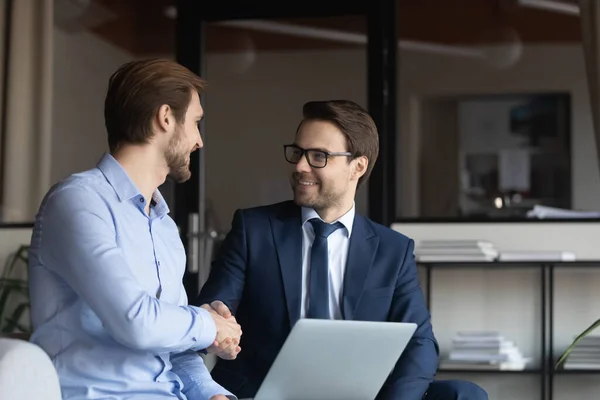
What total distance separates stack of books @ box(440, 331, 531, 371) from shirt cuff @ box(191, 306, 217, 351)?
2.77 meters

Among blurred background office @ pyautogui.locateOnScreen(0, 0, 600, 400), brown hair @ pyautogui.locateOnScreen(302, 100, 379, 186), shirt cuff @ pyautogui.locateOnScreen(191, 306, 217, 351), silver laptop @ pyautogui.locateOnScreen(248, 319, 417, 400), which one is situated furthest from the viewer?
blurred background office @ pyautogui.locateOnScreen(0, 0, 600, 400)

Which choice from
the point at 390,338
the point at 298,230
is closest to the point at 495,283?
the point at 298,230

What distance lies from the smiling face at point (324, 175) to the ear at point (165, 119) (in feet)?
2.68

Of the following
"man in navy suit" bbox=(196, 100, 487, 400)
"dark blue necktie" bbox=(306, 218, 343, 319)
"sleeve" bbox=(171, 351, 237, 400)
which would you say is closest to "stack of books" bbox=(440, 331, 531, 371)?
"man in navy suit" bbox=(196, 100, 487, 400)

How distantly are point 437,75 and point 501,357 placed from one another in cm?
150

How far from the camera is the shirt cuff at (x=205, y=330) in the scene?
1826 millimetres

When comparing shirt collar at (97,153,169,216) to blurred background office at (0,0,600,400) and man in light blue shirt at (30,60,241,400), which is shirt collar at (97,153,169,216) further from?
blurred background office at (0,0,600,400)

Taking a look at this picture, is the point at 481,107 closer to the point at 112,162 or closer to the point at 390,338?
the point at 390,338

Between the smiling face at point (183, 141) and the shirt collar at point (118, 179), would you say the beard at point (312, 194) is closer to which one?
the smiling face at point (183, 141)

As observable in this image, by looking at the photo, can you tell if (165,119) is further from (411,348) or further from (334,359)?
(411,348)

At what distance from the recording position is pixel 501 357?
4.44m

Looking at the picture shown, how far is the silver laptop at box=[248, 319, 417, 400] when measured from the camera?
2104mm

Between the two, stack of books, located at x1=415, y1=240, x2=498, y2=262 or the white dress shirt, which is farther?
stack of books, located at x1=415, y1=240, x2=498, y2=262

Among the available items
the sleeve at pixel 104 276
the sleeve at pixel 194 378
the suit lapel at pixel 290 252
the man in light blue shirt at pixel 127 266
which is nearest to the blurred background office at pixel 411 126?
the suit lapel at pixel 290 252
